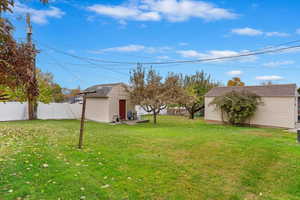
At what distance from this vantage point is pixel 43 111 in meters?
17.0

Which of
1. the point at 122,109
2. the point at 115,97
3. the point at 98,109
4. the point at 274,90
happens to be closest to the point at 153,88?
the point at 115,97

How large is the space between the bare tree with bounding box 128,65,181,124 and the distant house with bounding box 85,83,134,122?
190 centimetres

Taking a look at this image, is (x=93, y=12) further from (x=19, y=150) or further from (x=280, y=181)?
(x=280, y=181)

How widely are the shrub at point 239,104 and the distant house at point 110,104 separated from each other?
7.89m

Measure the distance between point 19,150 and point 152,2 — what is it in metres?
11.0

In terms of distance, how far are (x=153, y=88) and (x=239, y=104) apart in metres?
6.25

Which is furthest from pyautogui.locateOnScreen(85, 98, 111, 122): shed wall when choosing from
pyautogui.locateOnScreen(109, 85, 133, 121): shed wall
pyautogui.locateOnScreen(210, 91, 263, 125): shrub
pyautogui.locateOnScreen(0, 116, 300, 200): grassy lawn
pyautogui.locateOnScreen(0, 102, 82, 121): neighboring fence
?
pyautogui.locateOnScreen(0, 116, 300, 200): grassy lawn

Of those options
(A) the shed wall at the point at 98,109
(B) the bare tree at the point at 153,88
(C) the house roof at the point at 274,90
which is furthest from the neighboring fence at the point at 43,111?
(C) the house roof at the point at 274,90

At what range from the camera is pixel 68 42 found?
19.0 meters

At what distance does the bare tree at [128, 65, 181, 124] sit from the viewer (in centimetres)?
1341

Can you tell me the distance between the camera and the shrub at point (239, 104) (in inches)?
526

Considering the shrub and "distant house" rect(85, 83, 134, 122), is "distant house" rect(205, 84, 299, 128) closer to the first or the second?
the shrub

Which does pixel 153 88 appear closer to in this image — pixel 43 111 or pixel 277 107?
pixel 277 107

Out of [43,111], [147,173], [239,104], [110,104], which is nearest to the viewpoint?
[147,173]
